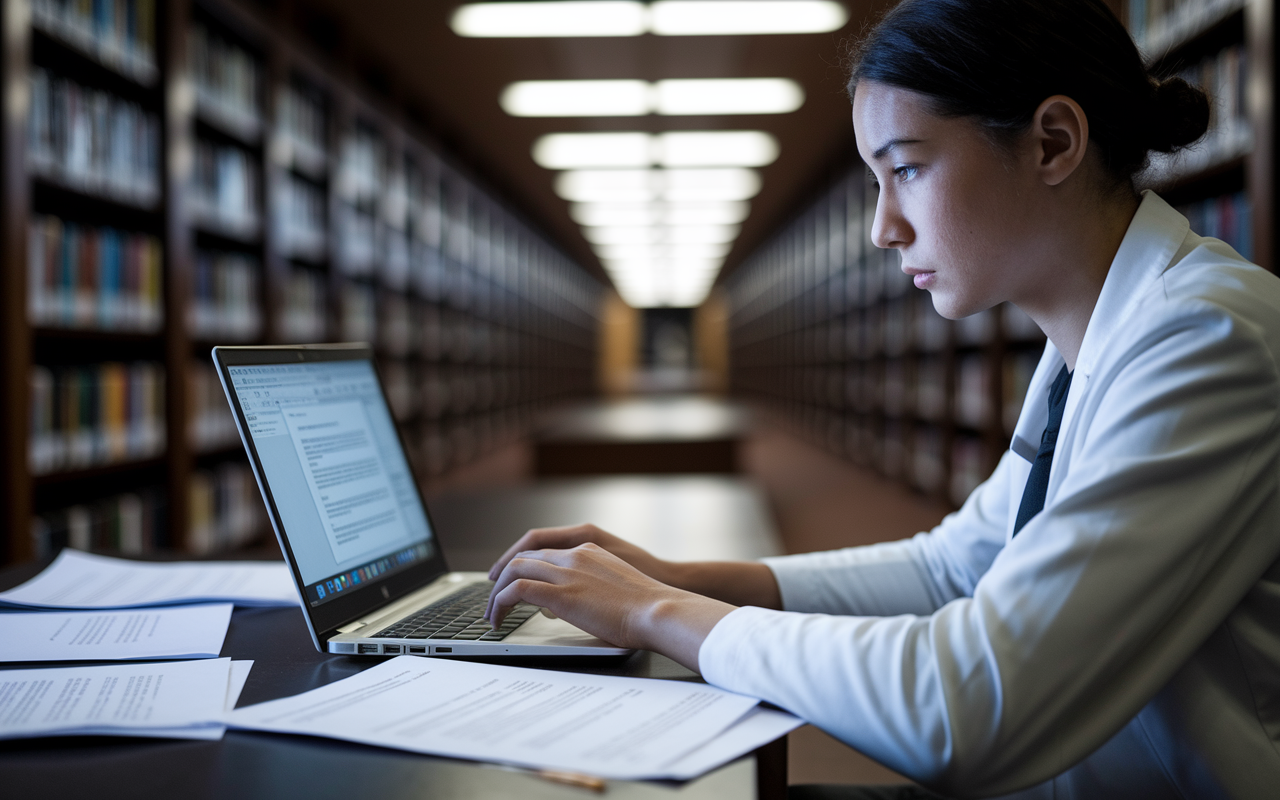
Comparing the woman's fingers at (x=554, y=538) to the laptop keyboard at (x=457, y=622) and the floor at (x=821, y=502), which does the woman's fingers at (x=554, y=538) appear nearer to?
the laptop keyboard at (x=457, y=622)

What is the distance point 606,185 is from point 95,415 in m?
6.05

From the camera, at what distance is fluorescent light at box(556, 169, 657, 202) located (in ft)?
25.7

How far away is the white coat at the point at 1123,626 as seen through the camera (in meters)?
0.63

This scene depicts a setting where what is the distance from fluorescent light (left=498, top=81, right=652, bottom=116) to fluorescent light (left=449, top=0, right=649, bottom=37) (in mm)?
863

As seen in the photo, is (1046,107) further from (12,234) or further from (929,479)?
(929,479)

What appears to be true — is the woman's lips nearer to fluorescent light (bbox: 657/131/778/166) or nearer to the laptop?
the laptop

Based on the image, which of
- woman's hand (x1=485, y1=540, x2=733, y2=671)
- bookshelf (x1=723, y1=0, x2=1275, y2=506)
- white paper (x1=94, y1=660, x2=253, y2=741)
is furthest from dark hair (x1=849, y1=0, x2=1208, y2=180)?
white paper (x1=94, y1=660, x2=253, y2=741)

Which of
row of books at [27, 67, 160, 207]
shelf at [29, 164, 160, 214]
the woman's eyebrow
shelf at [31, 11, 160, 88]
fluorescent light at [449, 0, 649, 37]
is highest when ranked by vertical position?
fluorescent light at [449, 0, 649, 37]

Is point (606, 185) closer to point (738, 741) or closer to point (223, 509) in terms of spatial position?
point (223, 509)

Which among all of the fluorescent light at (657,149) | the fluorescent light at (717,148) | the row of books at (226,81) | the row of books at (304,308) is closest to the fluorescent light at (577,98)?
the fluorescent light at (657,149)

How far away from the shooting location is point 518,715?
26.8 inches

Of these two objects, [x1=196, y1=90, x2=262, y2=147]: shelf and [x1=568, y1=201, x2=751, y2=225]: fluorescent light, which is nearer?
[x1=196, y1=90, x2=262, y2=147]: shelf

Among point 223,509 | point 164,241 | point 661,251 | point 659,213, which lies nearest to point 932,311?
point 659,213

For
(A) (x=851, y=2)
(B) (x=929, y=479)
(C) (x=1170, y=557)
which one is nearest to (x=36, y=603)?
(C) (x=1170, y=557)
